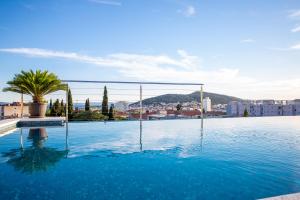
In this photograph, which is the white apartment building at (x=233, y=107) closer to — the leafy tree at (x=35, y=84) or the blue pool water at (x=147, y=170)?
the leafy tree at (x=35, y=84)

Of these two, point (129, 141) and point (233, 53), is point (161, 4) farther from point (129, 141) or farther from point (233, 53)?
point (129, 141)

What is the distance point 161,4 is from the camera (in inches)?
378

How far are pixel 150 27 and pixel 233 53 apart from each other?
451cm

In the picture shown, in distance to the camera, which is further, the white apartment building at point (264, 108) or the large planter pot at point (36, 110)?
the white apartment building at point (264, 108)

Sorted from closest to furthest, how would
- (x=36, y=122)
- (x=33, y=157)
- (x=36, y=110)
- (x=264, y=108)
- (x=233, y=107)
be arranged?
(x=33, y=157)
(x=36, y=122)
(x=36, y=110)
(x=233, y=107)
(x=264, y=108)

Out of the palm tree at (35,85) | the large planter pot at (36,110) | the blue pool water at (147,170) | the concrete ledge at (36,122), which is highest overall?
the palm tree at (35,85)

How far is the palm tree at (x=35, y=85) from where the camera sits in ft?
31.8

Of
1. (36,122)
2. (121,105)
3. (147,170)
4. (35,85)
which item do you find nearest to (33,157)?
(147,170)

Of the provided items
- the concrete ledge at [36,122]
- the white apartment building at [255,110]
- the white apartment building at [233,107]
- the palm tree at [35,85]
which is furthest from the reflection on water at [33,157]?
the white apartment building at [255,110]

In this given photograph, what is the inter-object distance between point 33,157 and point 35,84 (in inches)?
255

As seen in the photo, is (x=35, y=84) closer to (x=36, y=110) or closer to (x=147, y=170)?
(x=36, y=110)

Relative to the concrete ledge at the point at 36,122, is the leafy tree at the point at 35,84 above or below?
above

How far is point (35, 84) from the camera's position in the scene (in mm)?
9805

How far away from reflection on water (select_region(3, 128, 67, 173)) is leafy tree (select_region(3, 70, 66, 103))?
5.40 metres
